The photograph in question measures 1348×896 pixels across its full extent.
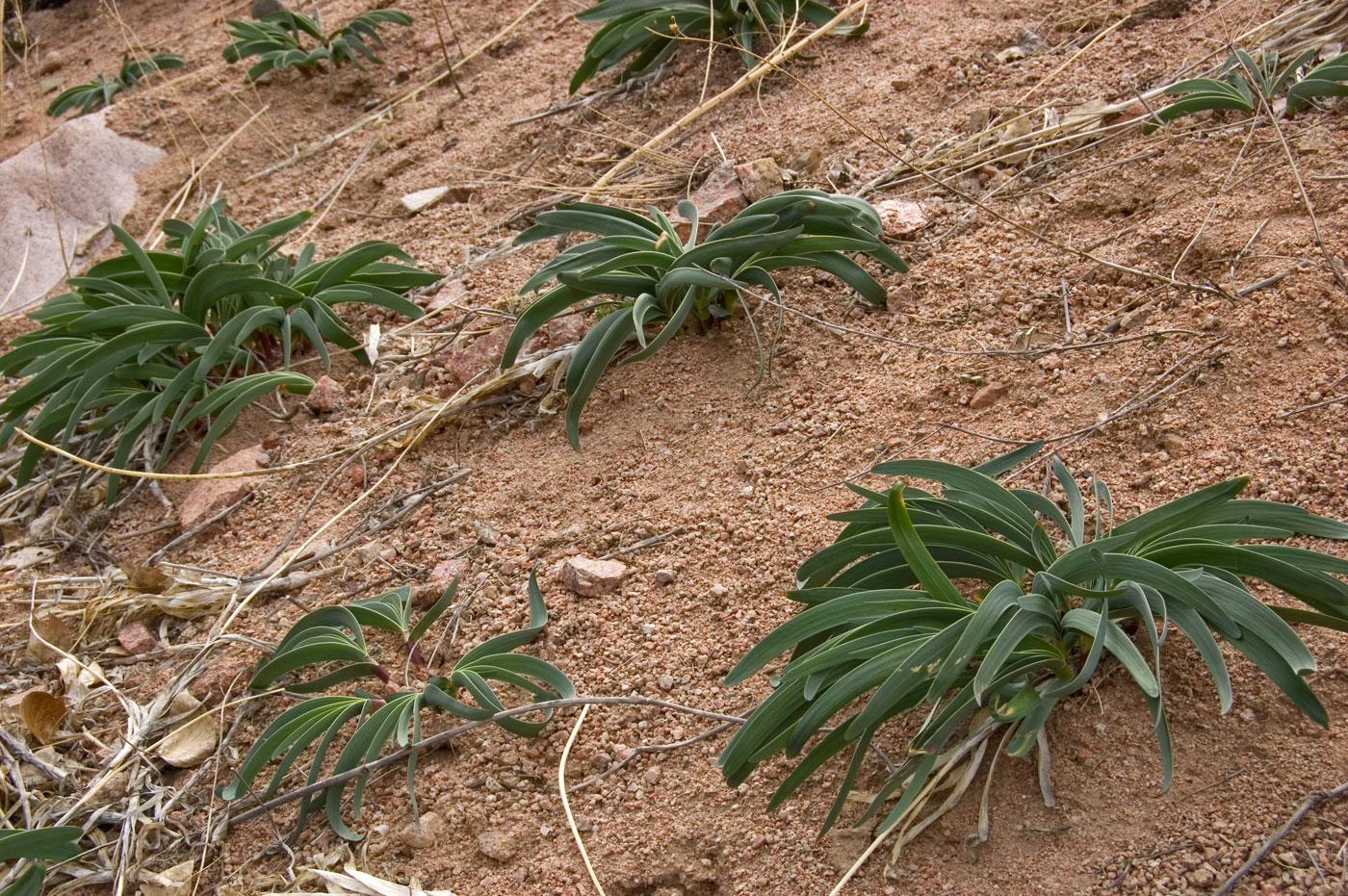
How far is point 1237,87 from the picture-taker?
7.75 feet

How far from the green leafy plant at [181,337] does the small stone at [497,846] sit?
1.43 meters

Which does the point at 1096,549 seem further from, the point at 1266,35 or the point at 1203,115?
the point at 1266,35

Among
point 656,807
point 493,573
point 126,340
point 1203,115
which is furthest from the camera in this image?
point 126,340

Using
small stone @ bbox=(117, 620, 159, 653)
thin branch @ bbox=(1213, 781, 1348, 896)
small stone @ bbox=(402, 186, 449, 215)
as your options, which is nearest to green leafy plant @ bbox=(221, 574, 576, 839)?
small stone @ bbox=(117, 620, 159, 653)

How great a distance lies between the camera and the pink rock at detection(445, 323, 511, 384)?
8.56 ft

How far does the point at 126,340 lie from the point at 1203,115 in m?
2.74

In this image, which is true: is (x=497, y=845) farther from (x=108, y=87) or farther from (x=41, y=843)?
(x=108, y=87)

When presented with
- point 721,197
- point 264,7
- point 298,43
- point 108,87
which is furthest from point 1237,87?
point 108,87

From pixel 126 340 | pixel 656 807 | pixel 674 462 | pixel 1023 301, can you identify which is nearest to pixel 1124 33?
pixel 1023 301

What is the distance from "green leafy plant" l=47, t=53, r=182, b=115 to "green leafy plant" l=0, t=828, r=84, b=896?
13.4 feet

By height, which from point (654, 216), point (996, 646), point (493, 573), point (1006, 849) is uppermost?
point (654, 216)

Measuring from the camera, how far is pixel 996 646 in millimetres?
1373

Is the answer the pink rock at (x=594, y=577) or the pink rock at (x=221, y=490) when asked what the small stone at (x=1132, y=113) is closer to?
the pink rock at (x=594, y=577)

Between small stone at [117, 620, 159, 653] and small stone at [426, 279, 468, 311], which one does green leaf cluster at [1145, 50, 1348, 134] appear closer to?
small stone at [426, 279, 468, 311]
